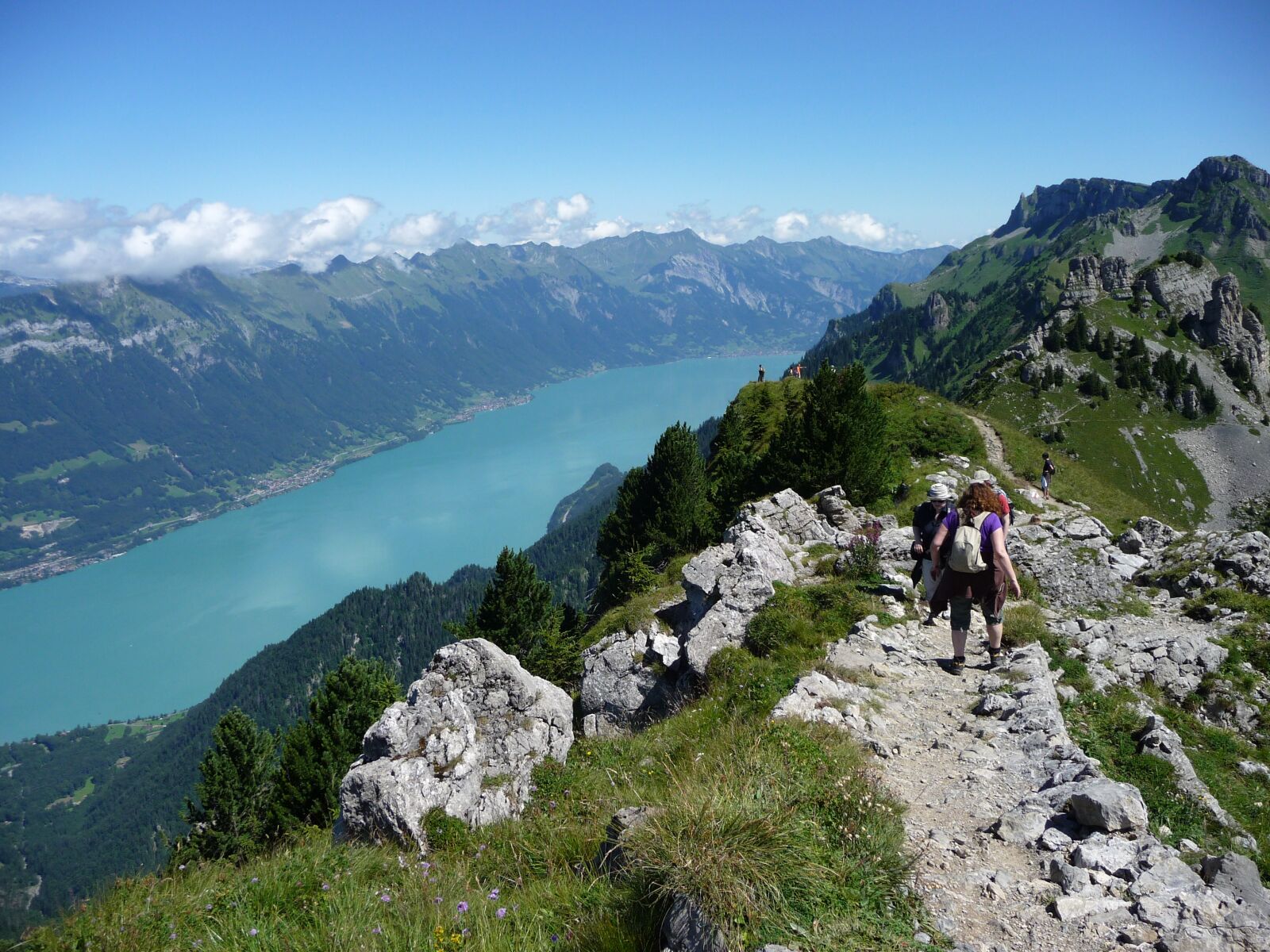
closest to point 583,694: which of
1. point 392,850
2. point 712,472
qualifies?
point 392,850

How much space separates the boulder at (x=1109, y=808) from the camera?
6.62 metres

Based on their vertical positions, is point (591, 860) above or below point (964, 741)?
above

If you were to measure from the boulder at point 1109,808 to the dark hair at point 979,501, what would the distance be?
17.0 feet

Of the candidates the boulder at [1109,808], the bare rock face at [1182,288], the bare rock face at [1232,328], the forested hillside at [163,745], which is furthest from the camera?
the forested hillside at [163,745]

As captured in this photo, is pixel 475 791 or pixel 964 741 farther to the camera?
pixel 475 791

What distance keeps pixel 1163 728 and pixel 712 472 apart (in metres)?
38.1

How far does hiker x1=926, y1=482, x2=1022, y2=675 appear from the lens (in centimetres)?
1119

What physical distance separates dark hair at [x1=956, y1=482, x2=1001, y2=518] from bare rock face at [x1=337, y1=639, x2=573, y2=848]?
28.0ft

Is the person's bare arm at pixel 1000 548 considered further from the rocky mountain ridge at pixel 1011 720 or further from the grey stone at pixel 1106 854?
the grey stone at pixel 1106 854

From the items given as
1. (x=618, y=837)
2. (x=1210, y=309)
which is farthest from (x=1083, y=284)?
(x=618, y=837)

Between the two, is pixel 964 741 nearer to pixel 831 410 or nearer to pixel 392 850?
pixel 392 850

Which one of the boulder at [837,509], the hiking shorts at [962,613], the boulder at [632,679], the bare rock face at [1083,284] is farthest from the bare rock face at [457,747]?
the bare rock face at [1083,284]

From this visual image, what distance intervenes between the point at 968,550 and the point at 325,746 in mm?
29565

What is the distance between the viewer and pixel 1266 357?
116500mm
